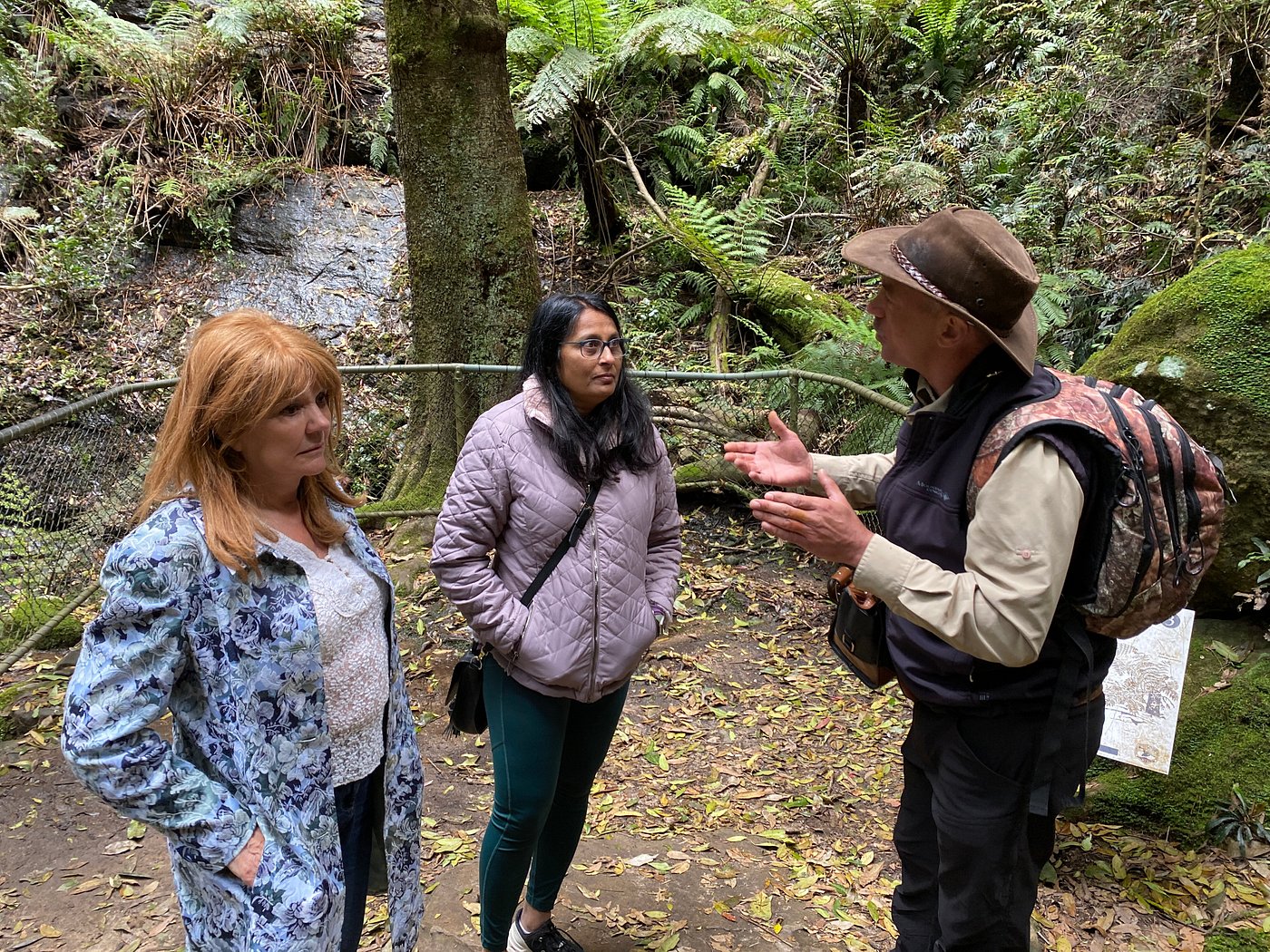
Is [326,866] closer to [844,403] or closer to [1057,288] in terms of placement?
[844,403]

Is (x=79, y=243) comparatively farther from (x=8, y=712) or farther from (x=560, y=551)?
(x=560, y=551)

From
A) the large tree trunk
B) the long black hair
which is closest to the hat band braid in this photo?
the long black hair

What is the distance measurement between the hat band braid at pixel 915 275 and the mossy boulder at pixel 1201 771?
2735 millimetres

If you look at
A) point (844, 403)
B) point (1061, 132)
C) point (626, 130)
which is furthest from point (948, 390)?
point (626, 130)

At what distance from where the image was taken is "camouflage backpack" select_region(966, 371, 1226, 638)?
1.72 metres

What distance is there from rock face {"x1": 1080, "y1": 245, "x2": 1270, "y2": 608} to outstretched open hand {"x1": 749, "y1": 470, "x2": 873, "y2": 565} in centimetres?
293

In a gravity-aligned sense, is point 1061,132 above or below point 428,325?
above

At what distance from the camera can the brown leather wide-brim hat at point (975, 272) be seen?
181 cm

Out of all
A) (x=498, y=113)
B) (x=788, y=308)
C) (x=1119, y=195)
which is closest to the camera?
(x=498, y=113)

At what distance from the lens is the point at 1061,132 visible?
7.44m

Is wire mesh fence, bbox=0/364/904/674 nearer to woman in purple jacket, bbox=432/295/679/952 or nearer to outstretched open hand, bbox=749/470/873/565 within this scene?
woman in purple jacket, bbox=432/295/679/952

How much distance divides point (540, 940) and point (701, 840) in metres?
1.03

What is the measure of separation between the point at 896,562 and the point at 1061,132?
24.4 ft

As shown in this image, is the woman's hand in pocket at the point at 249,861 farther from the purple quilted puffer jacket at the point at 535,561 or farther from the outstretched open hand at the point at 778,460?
the outstretched open hand at the point at 778,460
